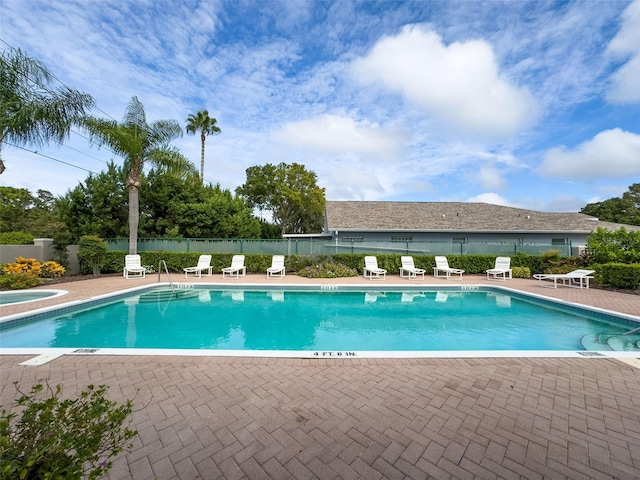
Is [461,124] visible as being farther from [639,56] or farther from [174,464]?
[174,464]

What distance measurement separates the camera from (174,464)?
7.32 feet

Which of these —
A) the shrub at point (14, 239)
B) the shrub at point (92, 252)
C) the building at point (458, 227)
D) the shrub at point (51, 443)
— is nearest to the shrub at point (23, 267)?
the shrub at point (92, 252)

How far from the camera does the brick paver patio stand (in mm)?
2230

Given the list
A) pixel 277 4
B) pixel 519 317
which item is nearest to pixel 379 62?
pixel 277 4

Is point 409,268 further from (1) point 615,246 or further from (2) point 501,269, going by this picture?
(1) point 615,246

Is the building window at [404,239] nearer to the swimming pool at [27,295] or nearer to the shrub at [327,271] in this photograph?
the shrub at [327,271]

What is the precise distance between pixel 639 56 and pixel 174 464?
49.0 feet

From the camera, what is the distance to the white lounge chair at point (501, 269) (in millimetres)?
13992

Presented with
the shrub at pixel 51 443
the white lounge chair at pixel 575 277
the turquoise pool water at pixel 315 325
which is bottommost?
the turquoise pool water at pixel 315 325

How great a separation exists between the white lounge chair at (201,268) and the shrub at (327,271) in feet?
14.9

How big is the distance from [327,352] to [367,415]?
68.1 inches

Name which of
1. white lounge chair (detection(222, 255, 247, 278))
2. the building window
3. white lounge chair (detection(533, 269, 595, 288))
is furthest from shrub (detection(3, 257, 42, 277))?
white lounge chair (detection(533, 269, 595, 288))

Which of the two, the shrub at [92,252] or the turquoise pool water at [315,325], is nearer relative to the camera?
the turquoise pool water at [315,325]

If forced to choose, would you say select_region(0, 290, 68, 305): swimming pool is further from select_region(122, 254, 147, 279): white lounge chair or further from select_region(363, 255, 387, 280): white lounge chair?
select_region(363, 255, 387, 280): white lounge chair
